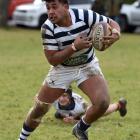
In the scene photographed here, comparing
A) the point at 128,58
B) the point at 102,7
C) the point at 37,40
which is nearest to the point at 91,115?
the point at 128,58

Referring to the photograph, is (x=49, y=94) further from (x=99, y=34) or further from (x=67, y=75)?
(x=99, y=34)

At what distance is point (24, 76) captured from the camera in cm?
1408

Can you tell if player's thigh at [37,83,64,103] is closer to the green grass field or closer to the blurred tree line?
the green grass field

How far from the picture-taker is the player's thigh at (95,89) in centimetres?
710

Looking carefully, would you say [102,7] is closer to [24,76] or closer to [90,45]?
[24,76]

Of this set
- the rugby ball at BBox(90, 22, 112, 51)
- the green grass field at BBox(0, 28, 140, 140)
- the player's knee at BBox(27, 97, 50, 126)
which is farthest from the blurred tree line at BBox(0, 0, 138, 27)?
the rugby ball at BBox(90, 22, 112, 51)

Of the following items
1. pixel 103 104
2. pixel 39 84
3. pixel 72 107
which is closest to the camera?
pixel 103 104

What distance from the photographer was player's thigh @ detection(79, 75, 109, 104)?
23.3 ft

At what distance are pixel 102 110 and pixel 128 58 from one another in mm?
11350

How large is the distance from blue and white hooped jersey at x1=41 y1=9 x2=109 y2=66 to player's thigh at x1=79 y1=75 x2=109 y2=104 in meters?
0.23

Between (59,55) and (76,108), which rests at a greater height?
(59,55)

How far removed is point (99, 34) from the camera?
23.0ft

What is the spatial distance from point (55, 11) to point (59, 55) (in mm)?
475

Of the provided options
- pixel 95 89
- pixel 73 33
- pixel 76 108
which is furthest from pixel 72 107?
pixel 73 33
